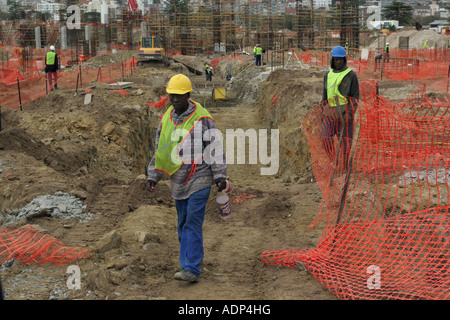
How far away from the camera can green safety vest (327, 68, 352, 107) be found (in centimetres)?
709

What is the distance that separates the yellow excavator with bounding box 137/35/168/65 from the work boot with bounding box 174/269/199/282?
29243 mm

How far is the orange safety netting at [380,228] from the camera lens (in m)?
4.38

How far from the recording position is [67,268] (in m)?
4.90

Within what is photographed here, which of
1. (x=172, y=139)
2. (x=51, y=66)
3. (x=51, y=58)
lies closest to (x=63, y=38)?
(x=51, y=66)

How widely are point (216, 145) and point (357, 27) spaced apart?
44.6m

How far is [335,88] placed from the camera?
716cm

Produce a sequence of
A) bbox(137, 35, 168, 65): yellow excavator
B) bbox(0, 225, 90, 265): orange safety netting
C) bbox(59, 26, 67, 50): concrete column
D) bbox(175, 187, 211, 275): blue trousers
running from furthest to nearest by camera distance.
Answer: bbox(59, 26, 67, 50): concrete column, bbox(137, 35, 168, 65): yellow excavator, bbox(0, 225, 90, 265): orange safety netting, bbox(175, 187, 211, 275): blue trousers

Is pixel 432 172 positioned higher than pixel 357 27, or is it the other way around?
pixel 357 27

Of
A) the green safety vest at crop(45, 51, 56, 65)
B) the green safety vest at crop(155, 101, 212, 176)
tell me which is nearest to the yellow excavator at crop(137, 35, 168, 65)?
the green safety vest at crop(45, 51, 56, 65)

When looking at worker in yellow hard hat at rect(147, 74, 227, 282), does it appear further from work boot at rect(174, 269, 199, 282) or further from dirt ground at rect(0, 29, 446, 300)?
dirt ground at rect(0, 29, 446, 300)

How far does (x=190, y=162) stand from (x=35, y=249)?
6.21ft

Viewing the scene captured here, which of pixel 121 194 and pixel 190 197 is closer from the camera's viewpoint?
pixel 190 197
